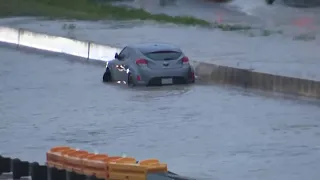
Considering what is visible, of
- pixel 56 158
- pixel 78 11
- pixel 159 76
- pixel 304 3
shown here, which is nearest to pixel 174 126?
pixel 56 158

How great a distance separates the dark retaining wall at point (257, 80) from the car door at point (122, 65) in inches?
91.1

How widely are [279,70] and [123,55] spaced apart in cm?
477

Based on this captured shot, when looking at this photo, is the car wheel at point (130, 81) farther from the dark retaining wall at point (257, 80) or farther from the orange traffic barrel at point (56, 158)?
the orange traffic barrel at point (56, 158)

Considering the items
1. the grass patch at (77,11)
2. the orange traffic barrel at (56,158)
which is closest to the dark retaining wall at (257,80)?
the orange traffic barrel at (56,158)

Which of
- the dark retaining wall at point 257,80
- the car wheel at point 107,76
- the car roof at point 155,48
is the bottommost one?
the car wheel at point 107,76

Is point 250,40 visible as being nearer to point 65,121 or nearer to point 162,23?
point 162,23

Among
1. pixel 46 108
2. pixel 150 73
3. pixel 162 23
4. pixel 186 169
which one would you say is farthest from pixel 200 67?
pixel 162 23

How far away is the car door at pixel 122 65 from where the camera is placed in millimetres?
32969

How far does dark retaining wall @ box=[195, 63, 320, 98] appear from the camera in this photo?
27.0m

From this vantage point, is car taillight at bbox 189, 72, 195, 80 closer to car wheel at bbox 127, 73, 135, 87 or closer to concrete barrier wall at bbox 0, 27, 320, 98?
concrete barrier wall at bbox 0, 27, 320, 98

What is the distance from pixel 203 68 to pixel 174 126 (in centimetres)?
947

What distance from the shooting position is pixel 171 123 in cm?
2450

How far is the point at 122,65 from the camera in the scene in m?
33.1

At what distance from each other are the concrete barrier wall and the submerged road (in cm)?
52
